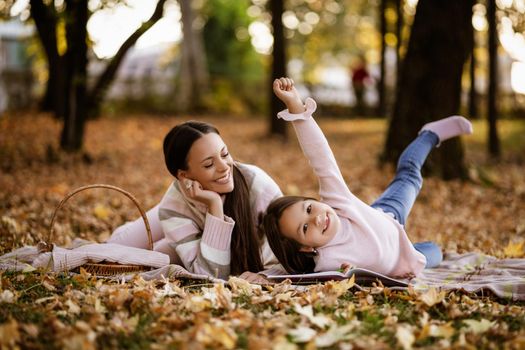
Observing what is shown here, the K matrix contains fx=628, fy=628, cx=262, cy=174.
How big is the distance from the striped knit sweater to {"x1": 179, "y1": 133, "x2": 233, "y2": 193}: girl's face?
0.22 metres

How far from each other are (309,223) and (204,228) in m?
0.67

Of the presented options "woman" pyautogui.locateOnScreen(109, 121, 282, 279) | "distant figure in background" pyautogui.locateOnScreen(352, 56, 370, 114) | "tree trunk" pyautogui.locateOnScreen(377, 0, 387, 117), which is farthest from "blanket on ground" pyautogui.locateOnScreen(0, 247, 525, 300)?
"distant figure in background" pyautogui.locateOnScreen(352, 56, 370, 114)

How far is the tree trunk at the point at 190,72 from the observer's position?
1836cm

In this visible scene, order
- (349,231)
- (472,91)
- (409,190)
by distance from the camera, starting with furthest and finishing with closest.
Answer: (472,91) → (409,190) → (349,231)

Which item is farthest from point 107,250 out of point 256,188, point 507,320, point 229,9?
point 229,9

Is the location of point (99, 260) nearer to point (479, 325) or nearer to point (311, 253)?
point (311, 253)

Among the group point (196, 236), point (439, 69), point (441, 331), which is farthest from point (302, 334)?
point (439, 69)

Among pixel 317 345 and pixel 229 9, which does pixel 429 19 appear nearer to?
pixel 317 345

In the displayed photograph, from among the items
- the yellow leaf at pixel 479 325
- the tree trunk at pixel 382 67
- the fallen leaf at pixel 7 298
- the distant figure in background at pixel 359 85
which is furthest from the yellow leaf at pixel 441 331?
the distant figure in background at pixel 359 85

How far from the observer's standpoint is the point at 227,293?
3303 millimetres

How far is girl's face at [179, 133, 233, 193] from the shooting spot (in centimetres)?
397

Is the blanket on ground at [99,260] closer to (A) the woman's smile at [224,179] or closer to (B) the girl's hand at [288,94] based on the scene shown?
(A) the woman's smile at [224,179]

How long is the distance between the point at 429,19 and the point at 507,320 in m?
6.01

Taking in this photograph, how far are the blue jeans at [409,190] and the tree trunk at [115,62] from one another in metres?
5.60
